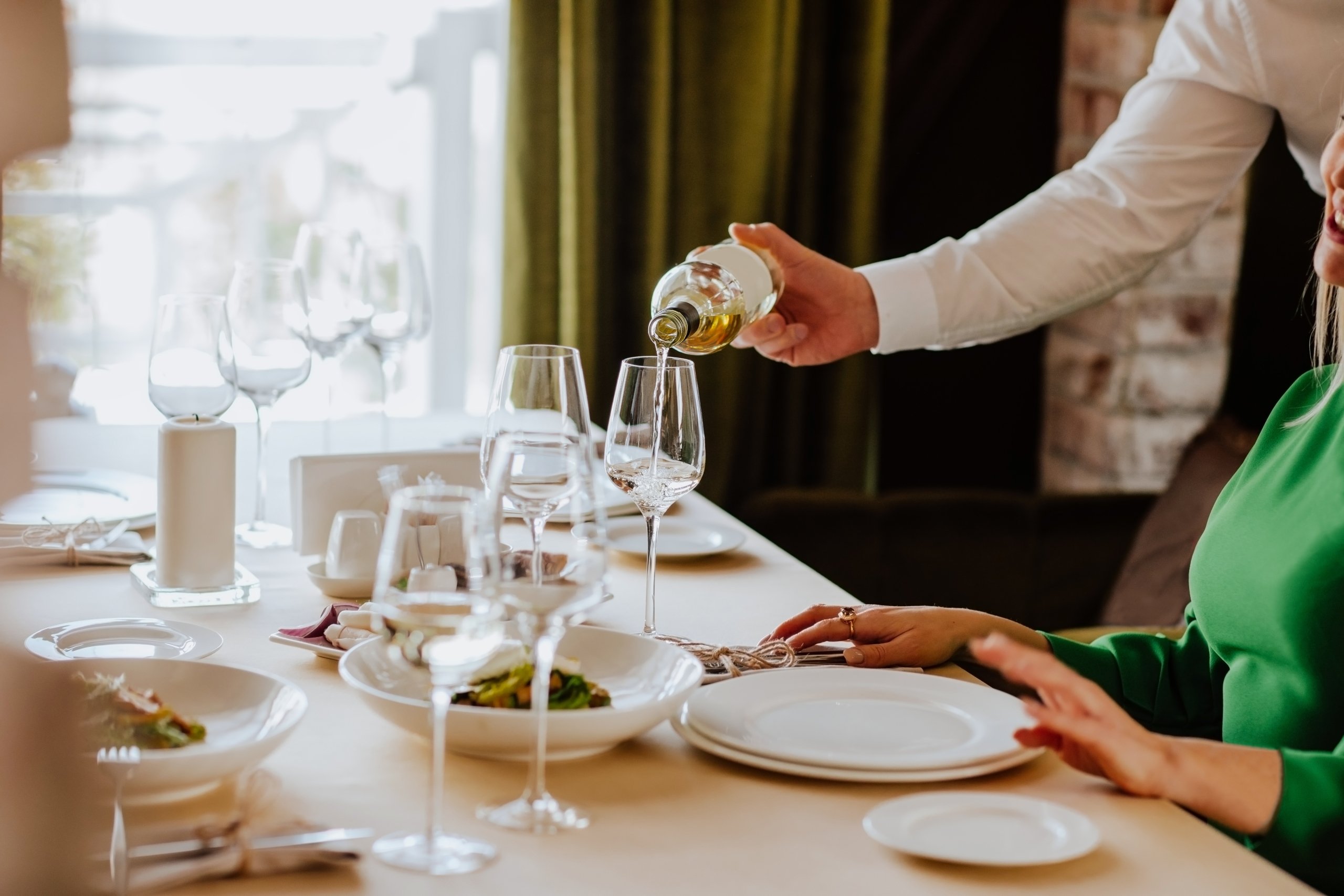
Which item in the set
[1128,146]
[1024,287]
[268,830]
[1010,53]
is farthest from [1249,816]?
[1010,53]

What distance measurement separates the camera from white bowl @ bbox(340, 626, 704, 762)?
0.85 meters

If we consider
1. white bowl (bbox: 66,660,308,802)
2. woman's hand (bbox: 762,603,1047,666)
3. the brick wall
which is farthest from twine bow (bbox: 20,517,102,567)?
the brick wall

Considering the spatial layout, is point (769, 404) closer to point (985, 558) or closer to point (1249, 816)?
point (985, 558)

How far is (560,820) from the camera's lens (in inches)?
31.4

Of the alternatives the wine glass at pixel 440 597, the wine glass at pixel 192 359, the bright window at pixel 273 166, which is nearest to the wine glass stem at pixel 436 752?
the wine glass at pixel 440 597

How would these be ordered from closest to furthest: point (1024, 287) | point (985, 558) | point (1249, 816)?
point (1249, 816), point (1024, 287), point (985, 558)

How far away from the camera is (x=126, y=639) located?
43.3 inches

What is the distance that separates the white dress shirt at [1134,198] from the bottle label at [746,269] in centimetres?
41

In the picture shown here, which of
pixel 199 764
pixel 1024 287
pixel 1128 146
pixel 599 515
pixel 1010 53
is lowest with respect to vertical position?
pixel 199 764

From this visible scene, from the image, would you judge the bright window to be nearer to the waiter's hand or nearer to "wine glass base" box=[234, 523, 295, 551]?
"wine glass base" box=[234, 523, 295, 551]

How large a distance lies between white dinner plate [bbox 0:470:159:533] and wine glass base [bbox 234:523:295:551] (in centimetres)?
10

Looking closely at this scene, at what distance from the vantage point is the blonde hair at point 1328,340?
49.7 inches

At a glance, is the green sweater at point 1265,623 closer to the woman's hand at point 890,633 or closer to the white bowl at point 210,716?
the woman's hand at point 890,633

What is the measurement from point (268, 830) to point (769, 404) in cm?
227
